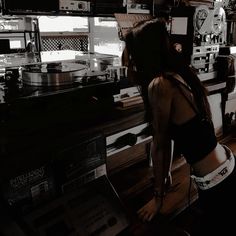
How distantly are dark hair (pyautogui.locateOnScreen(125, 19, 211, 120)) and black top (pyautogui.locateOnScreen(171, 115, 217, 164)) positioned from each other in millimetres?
80

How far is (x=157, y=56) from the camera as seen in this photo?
5.61 ft

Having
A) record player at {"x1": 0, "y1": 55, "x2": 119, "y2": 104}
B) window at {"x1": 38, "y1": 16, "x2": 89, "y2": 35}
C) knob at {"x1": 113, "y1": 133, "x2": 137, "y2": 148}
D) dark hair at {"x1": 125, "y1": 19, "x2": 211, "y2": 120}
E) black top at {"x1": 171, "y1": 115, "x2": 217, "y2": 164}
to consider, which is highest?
window at {"x1": 38, "y1": 16, "x2": 89, "y2": 35}

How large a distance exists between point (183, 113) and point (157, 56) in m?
0.36

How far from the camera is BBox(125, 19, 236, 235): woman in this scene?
167 centimetres

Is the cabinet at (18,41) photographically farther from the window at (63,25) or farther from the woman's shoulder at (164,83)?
the woman's shoulder at (164,83)

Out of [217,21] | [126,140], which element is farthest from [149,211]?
[217,21]

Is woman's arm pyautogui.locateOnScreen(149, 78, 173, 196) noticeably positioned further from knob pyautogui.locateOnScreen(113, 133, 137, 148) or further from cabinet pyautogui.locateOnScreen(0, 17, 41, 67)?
cabinet pyautogui.locateOnScreen(0, 17, 41, 67)

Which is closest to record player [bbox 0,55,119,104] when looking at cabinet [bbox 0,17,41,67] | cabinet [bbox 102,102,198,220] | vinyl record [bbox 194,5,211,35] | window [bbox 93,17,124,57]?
cabinet [bbox 102,102,198,220]

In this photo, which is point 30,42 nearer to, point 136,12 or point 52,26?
point 52,26

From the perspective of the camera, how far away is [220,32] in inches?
151

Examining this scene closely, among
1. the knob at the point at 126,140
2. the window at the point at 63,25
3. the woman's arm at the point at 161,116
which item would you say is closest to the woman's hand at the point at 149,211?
the woman's arm at the point at 161,116

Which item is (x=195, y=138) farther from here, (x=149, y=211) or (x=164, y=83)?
(x=149, y=211)

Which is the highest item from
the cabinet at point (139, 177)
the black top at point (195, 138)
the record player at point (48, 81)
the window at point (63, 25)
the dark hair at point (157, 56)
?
the window at point (63, 25)

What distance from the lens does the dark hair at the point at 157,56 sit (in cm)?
168
